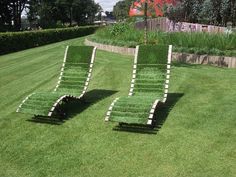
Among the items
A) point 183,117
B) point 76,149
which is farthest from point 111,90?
point 76,149

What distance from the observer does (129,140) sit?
7273 mm

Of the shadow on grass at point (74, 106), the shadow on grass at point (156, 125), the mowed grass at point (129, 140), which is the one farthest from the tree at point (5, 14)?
the shadow on grass at point (156, 125)

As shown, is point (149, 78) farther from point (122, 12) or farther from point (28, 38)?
point (122, 12)

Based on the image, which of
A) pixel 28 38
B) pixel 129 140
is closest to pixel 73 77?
pixel 129 140

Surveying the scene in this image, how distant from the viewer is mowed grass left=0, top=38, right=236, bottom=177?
6199 mm

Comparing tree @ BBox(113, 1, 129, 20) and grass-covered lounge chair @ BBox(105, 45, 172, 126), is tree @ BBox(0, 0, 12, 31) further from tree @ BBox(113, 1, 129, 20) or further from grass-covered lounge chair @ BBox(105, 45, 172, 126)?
grass-covered lounge chair @ BBox(105, 45, 172, 126)

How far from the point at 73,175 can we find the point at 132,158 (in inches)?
43.9

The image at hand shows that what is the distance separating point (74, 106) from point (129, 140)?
2.85 meters

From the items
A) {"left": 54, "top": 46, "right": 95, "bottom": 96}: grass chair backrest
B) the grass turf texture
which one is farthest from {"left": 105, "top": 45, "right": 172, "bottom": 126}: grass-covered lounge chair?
the grass turf texture

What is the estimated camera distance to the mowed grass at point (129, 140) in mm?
6199

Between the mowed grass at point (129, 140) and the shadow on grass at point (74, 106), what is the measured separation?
1.2 inches

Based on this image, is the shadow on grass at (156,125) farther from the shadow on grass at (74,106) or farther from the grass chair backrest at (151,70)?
the shadow on grass at (74,106)

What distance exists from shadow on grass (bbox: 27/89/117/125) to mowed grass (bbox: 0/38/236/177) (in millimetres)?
30

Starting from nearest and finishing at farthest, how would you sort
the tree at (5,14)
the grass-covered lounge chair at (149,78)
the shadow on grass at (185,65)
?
the grass-covered lounge chair at (149,78), the shadow on grass at (185,65), the tree at (5,14)
